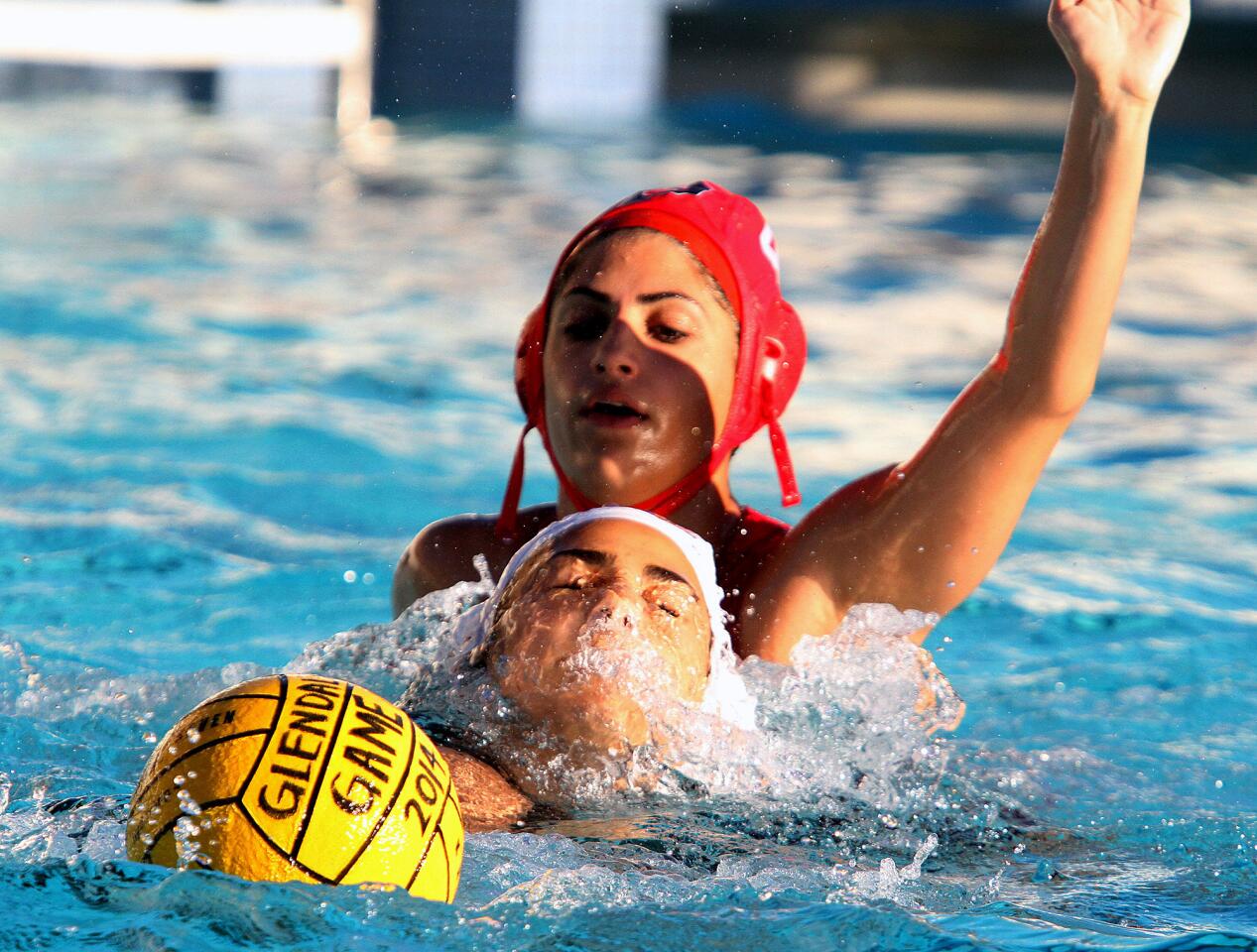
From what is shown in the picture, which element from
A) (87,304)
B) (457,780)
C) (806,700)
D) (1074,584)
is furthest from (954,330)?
(457,780)

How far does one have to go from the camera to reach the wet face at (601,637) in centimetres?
210

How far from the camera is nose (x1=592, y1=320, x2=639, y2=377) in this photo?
2.62m

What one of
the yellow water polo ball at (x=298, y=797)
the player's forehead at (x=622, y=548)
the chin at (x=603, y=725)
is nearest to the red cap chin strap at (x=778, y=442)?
the player's forehead at (x=622, y=548)

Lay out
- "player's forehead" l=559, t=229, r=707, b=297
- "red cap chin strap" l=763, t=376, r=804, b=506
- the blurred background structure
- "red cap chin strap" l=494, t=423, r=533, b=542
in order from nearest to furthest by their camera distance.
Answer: "player's forehead" l=559, t=229, r=707, b=297
"red cap chin strap" l=763, t=376, r=804, b=506
"red cap chin strap" l=494, t=423, r=533, b=542
the blurred background structure

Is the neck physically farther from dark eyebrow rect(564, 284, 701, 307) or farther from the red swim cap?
dark eyebrow rect(564, 284, 701, 307)

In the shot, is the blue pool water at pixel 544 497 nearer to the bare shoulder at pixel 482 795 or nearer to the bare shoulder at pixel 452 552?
the bare shoulder at pixel 482 795

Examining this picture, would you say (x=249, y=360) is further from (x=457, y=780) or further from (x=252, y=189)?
(x=457, y=780)

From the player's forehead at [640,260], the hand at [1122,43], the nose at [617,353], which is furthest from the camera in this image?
the player's forehead at [640,260]

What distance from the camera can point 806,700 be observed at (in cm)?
256

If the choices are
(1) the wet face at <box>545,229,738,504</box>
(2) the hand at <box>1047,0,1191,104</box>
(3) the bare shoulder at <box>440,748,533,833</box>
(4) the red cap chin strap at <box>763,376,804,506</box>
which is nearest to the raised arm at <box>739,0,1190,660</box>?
(2) the hand at <box>1047,0,1191,104</box>

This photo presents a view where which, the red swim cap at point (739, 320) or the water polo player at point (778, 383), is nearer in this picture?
the water polo player at point (778, 383)

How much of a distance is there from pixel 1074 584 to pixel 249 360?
136 inches

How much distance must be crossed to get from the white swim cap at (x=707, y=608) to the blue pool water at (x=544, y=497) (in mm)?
133

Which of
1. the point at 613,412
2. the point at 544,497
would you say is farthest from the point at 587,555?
the point at 544,497
